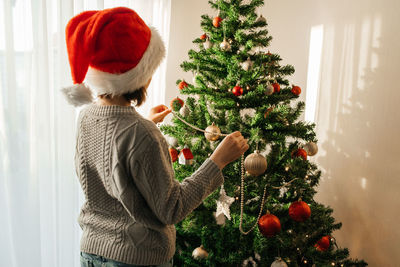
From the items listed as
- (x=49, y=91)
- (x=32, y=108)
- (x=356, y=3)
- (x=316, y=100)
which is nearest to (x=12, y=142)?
(x=32, y=108)

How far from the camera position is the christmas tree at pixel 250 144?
4.06 feet

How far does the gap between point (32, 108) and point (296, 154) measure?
1.17 metres

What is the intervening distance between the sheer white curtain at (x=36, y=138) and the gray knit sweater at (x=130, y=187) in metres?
0.71

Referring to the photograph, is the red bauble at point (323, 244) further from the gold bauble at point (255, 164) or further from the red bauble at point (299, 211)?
the gold bauble at point (255, 164)

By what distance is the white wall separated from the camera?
1.68m

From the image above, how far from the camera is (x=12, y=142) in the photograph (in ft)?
4.76

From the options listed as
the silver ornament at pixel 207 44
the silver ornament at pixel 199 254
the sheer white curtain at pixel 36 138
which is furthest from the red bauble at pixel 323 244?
the sheer white curtain at pixel 36 138

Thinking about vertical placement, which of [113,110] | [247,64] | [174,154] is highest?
[247,64]

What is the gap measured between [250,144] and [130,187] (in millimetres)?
612

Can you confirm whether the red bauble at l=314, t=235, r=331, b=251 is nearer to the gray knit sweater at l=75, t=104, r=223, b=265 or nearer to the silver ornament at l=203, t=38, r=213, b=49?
the gray knit sweater at l=75, t=104, r=223, b=265

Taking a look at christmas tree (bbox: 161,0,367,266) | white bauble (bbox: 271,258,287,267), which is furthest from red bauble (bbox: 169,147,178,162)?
white bauble (bbox: 271,258,287,267)

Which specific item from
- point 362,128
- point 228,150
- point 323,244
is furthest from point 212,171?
point 362,128

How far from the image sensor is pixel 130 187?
0.81 m

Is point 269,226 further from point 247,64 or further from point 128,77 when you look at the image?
point 128,77
